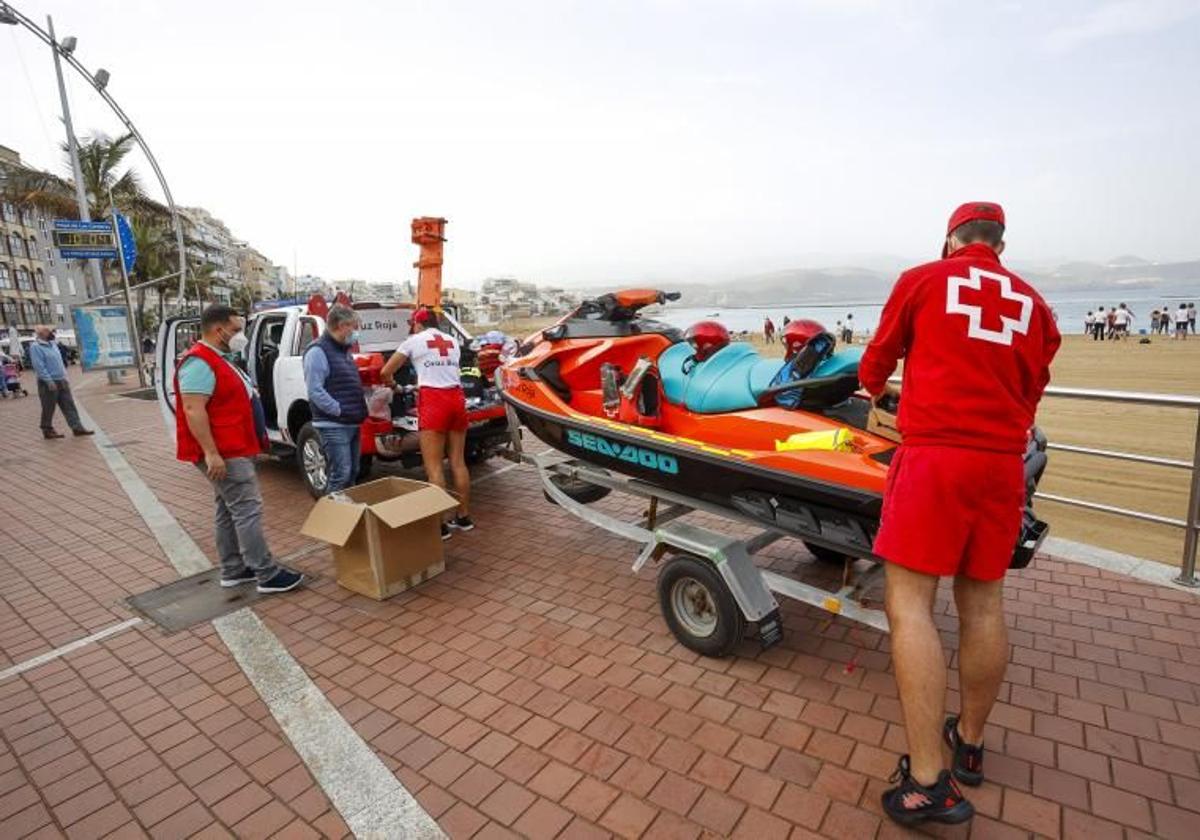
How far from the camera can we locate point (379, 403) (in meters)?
5.87

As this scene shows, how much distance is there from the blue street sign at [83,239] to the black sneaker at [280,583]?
537 inches

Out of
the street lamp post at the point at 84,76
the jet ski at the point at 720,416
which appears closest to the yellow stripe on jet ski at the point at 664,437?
the jet ski at the point at 720,416

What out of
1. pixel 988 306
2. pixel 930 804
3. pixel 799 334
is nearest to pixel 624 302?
pixel 799 334

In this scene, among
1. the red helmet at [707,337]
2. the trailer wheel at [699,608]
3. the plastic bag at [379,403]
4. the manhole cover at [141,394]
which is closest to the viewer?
the trailer wheel at [699,608]

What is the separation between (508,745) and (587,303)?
295cm

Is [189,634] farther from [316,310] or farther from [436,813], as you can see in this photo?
[316,310]

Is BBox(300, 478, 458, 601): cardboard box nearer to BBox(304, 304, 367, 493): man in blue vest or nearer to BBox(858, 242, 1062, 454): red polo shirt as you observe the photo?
BBox(304, 304, 367, 493): man in blue vest

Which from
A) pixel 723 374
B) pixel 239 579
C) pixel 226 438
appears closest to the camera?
pixel 723 374

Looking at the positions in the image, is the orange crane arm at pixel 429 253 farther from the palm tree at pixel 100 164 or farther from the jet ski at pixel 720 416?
the palm tree at pixel 100 164

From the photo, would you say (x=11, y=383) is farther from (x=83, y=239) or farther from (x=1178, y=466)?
(x=1178, y=466)

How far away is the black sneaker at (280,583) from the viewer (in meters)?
4.24

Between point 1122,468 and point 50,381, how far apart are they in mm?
15088

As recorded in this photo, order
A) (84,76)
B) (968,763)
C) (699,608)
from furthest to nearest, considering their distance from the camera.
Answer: (84,76) < (699,608) < (968,763)

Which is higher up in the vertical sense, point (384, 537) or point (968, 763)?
point (384, 537)
